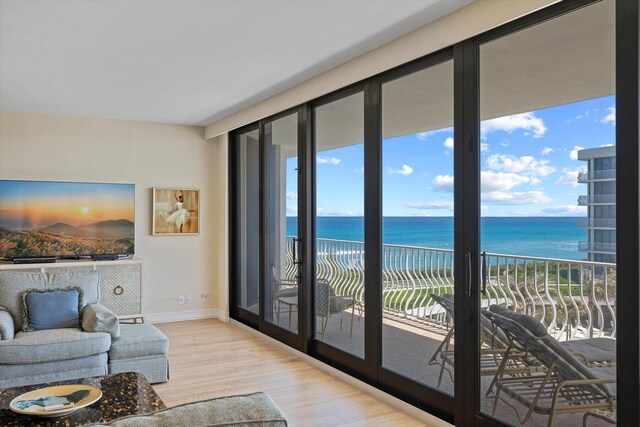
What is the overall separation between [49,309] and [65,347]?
501 mm

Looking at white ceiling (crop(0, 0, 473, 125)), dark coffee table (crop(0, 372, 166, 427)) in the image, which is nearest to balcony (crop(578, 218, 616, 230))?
white ceiling (crop(0, 0, 473, 125))

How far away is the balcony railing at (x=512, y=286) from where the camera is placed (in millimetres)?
2391

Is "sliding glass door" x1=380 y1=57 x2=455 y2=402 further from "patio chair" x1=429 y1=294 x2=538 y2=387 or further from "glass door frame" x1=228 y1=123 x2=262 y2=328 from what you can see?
"glass door frame" x1=228 y1=123 x2=262 y2=328

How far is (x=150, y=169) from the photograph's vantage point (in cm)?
656

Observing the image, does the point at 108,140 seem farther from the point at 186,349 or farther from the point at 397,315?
the point at 397,315

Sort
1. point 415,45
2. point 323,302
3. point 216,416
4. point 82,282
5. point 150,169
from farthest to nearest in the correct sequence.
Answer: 1. point 150,169
2. point 323,302
3. point 82,282
4. point 415,45
5. point 216,416

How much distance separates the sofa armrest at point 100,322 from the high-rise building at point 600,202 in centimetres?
338

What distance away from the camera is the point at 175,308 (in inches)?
263

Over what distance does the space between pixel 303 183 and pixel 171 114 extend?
2.19 meters

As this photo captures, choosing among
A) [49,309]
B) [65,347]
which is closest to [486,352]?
[65,347]

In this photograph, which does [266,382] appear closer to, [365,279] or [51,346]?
[365,279]

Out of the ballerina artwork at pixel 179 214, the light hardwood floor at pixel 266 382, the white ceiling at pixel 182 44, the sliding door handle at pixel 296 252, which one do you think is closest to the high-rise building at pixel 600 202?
the white ceiling at pixel 182 44

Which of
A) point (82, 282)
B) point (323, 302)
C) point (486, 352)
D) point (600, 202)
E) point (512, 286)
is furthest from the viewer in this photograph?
point (323, 302)

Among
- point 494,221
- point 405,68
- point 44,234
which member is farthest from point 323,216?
point 44,234
